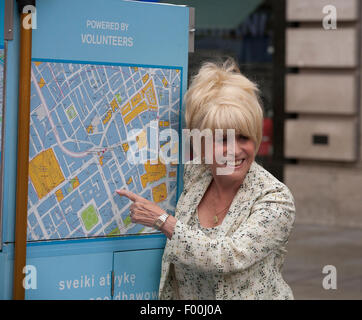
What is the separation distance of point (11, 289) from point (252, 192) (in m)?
1.02

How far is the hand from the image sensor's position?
121 inches

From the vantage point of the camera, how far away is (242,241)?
116 inches

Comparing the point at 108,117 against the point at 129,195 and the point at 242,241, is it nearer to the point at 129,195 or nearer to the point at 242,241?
the point at 129,195

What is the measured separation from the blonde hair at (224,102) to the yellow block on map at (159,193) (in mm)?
329

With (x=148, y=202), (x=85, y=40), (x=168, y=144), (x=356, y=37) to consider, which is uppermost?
(x=356, y=37)

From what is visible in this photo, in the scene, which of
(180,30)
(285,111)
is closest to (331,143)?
(285,111)

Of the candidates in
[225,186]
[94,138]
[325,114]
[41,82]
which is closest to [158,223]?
[225,186]

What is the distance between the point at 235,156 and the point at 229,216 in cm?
24

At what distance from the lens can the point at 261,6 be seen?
11469 mm

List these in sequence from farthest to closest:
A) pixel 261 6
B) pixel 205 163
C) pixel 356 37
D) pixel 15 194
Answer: pixel 261 6
pixel 356 37
pixel 205 163
pixel 15 194

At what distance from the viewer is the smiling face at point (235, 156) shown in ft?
10.1

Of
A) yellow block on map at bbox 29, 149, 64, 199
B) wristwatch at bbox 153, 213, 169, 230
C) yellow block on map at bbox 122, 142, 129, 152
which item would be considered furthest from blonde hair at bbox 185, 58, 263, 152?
yellow block on map at bbox 29, 149, 64, 199

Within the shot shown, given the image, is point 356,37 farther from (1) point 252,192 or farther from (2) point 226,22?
(1) point 252,192
